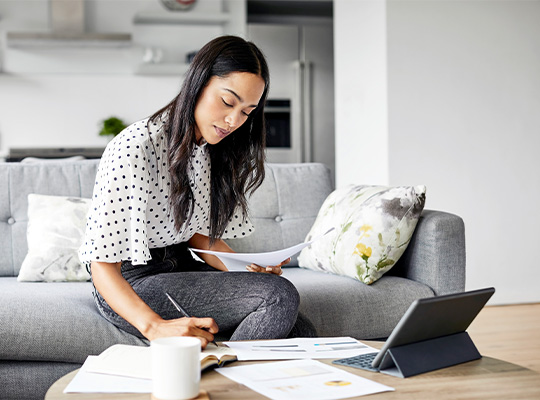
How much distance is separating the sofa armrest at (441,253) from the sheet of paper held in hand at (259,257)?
685 mm

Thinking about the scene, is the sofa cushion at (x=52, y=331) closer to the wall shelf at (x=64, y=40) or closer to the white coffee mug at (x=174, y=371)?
the white coffee mug at (x=174, y=371)

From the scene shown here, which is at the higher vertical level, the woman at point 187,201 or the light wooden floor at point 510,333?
the woman at point 187,201

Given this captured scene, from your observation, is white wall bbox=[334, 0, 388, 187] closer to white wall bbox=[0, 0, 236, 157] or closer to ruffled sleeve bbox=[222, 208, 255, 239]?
white wall bbox=[0, 0, 236, 157]

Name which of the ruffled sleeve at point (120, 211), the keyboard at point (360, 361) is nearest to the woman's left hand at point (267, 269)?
the ruffled sleeve at point (120, 211)

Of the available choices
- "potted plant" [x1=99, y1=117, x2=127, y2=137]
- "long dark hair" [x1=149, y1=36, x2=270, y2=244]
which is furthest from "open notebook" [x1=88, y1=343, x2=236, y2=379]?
"potted plant" [x1=99, y1=117, x2=127, y2=137]

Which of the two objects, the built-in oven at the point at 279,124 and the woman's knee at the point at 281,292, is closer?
the woman's knee at the point at 281,292

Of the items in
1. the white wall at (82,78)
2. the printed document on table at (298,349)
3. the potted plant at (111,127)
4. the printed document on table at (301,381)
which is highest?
the white wall at (82,78)

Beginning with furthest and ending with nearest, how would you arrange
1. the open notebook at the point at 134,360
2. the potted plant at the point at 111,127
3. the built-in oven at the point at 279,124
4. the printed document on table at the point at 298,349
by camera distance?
1. the built-in oven at the point at 279,124
2. the potted plant at the point at 111,127
3. the printed document on table at the point at 298,349
4. the open notebook at the point at 134,360

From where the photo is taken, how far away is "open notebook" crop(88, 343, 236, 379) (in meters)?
1.09

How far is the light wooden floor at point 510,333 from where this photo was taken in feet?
9.55

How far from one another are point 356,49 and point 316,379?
369cm

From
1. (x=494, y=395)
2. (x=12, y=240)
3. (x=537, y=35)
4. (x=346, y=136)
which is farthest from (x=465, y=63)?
(x=494, y=395)

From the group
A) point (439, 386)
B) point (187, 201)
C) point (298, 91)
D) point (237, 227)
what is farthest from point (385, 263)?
point (298, 91)

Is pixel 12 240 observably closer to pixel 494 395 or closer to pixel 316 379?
pixel 316 379
